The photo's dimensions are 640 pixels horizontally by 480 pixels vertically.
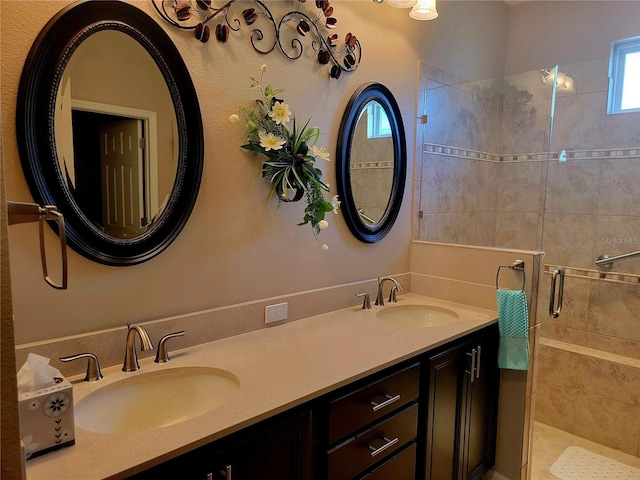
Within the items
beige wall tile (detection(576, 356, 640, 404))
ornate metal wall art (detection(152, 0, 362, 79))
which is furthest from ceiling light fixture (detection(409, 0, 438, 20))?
beige wall tile (detection(576, 356, 640, 404))

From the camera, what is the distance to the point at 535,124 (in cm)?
323

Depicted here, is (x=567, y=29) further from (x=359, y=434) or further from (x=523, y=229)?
(x=359, y=434)

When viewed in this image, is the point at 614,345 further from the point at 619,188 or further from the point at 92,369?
the point at 92,369

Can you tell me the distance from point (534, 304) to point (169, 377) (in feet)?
5.81

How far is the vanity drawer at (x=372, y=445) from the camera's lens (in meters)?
1.49

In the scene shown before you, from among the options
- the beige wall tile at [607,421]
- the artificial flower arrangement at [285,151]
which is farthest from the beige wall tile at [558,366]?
the artificial flower arrangement at [285,151]

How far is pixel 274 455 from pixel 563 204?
2.85 metres

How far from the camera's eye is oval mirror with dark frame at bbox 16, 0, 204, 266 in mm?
1299

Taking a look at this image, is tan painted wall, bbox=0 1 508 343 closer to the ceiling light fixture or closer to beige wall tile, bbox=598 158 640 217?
the ceiling light fixture

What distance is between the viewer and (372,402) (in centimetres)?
158

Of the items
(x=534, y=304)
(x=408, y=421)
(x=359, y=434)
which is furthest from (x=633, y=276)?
(x=359, y=434)

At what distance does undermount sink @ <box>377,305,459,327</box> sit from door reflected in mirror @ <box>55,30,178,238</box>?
4.45 ft

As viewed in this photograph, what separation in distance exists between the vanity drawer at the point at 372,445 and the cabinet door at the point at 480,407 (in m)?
0.44

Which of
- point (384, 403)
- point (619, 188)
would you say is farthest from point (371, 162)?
point (619, 188)
